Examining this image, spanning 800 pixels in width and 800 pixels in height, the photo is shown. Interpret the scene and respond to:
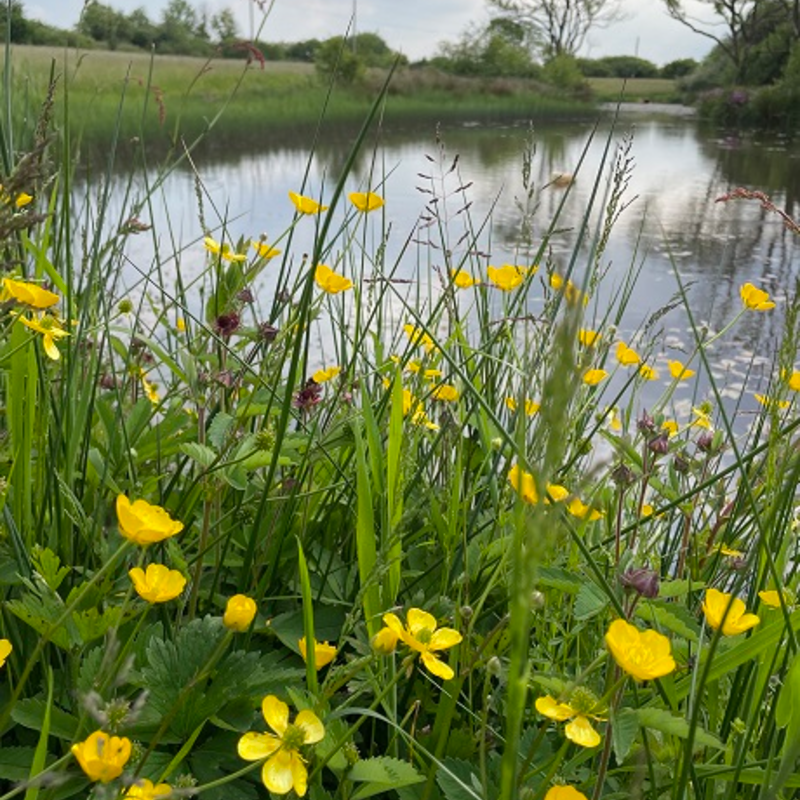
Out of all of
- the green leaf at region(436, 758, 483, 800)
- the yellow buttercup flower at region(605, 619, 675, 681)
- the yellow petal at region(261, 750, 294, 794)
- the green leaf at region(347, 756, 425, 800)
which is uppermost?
the yellow buttercup flower at region(605, 619, 675, 681)

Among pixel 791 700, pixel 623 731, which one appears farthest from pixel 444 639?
pixel 791 700

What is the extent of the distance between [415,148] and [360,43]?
409 inches

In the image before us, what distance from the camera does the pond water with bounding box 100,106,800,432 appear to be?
5.54ft

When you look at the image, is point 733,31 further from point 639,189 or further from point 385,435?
point 385,435

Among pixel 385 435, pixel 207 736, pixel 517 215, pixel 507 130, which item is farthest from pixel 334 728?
pixel 507 130

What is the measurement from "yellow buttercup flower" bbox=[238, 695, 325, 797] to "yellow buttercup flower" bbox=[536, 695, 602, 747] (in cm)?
13

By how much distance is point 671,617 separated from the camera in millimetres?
632

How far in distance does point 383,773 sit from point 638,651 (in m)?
0.19

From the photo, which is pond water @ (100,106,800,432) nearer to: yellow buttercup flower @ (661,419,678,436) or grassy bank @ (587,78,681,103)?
yellow buttercup flower @ (661,419,678,436)

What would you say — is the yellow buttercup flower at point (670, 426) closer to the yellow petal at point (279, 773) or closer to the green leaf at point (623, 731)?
the green leaf at point (623, 731)

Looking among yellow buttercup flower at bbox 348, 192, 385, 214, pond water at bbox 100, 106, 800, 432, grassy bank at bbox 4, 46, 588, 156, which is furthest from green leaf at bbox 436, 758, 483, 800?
grassy bank at bbox 4, 46, 588, 156

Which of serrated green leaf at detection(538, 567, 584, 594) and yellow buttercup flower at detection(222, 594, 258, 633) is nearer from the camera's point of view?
yellow buttercup flower at detection(222, 594, 258, 633)

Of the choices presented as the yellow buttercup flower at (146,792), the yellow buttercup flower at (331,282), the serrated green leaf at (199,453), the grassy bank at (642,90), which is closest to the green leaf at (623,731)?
the yellow buttercup flower at (146,792)

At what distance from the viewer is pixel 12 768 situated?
58 cm
